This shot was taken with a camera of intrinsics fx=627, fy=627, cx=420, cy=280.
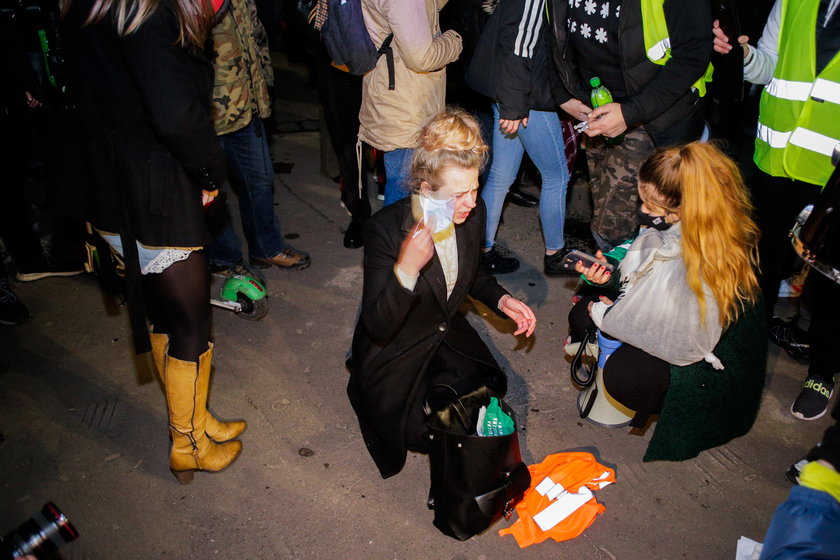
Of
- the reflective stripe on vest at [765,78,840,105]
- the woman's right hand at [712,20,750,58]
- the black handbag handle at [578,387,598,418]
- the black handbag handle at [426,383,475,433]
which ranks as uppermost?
the woman's right hand at [712,20,750,58]

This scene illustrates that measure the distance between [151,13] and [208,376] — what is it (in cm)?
140

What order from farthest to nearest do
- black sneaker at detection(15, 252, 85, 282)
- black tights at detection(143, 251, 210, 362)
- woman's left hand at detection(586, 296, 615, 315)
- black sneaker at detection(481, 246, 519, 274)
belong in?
black sneaker at detection(481, 246, 519, 274), black sneaker at detection(15, 252, 85, 282), woman's left hand at detection(586, 296, 615, 315), black tights at detection(143, 251, 210, 362)

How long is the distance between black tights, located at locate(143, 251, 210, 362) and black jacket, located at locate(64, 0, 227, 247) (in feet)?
0.39

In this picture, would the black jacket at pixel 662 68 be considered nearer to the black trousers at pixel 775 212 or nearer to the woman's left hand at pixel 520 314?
the black trousers at pixel 775 212

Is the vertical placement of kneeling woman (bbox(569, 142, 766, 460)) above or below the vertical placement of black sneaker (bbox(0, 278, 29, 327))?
above

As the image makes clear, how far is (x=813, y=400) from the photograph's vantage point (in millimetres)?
3156

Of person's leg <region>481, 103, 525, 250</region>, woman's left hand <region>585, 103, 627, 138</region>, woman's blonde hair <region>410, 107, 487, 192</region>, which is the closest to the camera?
woman's blonde hair <region>410, 107, 487, 192</region>

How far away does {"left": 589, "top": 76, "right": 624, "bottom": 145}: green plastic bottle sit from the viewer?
3342 millimetres

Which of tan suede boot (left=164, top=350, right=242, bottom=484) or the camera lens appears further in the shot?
tan suede boot (left=164, top=350, right=242, bottom=484)

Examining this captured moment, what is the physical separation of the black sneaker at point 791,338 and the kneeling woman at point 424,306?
6.19 ft

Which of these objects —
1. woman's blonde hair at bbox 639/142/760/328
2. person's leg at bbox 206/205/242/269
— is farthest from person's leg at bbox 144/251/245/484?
woman's blonde hair at bbox 639/142/760/328

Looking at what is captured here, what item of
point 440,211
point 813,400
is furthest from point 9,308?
point 813,400

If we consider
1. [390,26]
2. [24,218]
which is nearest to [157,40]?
[390,26]

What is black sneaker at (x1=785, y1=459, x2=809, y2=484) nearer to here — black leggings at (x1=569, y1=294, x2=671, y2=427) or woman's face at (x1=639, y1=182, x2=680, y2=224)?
black leggings at (x1=569, y1=294, x2=671, y2=427)
